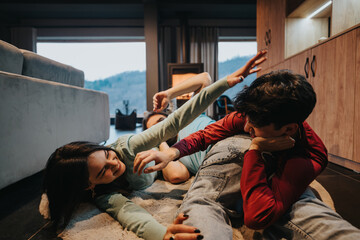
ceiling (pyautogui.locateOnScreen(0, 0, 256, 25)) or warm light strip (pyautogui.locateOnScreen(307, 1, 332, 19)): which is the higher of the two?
ceiling (pyautogui.locateOnScreen(0, 0, 256, 25))

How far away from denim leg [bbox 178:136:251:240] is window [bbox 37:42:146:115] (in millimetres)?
5009

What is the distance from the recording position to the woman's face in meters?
0.79

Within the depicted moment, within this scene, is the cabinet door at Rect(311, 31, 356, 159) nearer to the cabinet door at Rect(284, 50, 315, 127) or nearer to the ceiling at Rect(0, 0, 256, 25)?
the cabinet door at Rect(284, 50, 315, 127)

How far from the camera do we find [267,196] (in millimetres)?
589

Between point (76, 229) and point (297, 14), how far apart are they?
2933mm

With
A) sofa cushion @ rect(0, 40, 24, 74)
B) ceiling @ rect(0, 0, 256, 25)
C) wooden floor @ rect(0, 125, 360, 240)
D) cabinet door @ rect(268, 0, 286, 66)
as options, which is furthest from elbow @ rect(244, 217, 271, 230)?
ceiling @ rect(0, 0, 256, 25)

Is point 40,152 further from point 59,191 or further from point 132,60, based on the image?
point 132,60

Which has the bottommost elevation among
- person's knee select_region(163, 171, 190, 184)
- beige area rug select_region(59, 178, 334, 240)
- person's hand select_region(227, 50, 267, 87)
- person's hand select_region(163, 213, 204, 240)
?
A: beige area rug select_region(59, 178, 334, 240)

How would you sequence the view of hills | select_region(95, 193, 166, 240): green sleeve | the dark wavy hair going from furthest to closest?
the view of hills
the dark wavy hair
select_region(95, 193, 166, 240): green sleeve

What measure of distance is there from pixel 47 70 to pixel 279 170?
5.77ft

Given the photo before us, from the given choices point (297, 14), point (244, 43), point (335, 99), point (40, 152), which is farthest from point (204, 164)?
point (244, 43)

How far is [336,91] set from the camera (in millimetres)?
1599

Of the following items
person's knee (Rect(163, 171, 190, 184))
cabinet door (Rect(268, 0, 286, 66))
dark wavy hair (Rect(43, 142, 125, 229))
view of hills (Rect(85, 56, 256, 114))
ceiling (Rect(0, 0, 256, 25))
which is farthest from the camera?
view of hills (Rect(85, 56, 256, 114))

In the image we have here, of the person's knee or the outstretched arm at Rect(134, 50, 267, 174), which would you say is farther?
the person's knee
